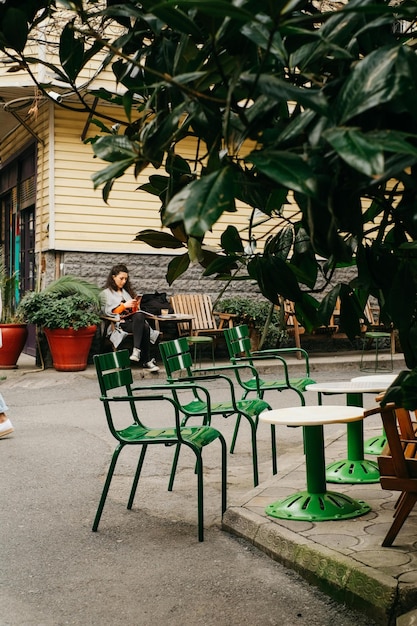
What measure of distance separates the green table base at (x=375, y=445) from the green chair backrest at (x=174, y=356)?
1617 mm

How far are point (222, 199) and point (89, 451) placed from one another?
6423 millimetres

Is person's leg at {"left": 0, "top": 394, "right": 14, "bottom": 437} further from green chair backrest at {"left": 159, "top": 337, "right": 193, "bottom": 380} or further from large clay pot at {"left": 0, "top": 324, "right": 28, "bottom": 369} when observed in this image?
large clay pot at {"left": 0, "top": 324, "right": 28, "bottom": 369}

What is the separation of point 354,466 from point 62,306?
24.5 ft

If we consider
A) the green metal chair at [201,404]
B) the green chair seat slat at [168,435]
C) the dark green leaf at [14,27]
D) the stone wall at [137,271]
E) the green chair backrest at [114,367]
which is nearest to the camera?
the dark green leaf at [14,27]

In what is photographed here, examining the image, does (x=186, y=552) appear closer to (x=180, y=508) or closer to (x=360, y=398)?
(x=180, y=508)

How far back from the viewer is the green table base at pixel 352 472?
5820mm

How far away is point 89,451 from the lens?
7461mm

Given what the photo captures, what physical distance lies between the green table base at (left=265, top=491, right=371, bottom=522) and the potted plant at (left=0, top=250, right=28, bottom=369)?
8.41m

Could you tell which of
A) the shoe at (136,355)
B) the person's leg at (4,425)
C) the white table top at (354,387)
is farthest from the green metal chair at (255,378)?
the shoe at (136,355)

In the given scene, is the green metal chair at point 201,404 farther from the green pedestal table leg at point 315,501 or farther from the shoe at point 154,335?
the shoe at point 154,335

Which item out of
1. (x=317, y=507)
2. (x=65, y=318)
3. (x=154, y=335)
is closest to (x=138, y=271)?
(x=154, y=335)

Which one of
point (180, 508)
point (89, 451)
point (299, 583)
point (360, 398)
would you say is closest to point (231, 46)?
point (299, 583)

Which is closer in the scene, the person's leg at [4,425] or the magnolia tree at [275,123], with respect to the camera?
the magnolia tree at [275,123]

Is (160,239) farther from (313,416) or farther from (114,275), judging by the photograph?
(114,275)
